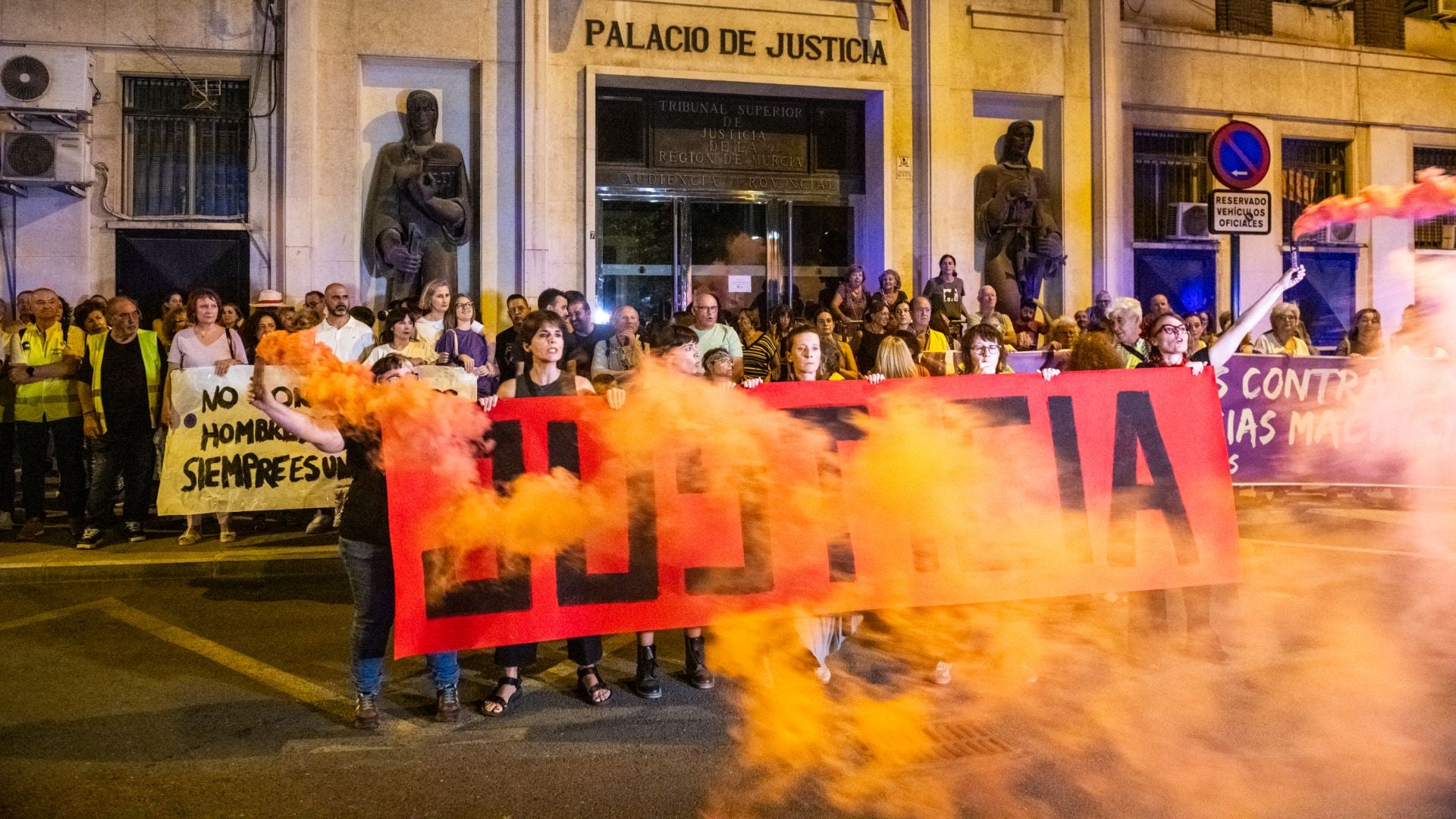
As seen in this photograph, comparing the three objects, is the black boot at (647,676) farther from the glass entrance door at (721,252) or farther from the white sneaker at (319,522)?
the glass entrance door at (721,252)

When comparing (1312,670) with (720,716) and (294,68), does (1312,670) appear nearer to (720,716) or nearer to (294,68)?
(720,716)

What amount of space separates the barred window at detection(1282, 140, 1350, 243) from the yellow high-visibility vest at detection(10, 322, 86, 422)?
655 inches

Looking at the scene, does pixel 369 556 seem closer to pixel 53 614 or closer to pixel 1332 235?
pixel 53 614

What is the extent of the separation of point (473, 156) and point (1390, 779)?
449 inches

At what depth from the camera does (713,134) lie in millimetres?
13477

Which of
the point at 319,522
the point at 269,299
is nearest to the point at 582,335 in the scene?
the point at 319,522

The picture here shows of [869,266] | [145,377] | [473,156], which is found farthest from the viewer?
[869,266]

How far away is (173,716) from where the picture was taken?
465cm

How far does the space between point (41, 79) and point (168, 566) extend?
7.11m

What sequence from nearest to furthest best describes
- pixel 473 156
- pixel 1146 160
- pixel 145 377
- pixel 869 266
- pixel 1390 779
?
pixel 1390 779, pixel 145 377, pixel 473 156, pixel 869 266, pixel 1146 160

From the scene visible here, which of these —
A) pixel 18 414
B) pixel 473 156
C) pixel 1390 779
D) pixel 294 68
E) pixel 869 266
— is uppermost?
pixel 294 68

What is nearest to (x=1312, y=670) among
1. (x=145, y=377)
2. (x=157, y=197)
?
(x=145, y=377)

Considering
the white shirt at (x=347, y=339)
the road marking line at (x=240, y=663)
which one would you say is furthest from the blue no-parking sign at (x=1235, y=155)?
the road marking line at (x=240, y=663)

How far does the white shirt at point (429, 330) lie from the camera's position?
26.9 feet
